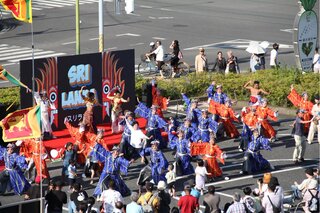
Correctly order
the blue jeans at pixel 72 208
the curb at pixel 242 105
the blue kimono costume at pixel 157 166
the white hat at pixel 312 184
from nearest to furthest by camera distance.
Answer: the blue jeans at pixel 72 208 → the white hat at pixel 312 184 → the blue kimono costume at pixel 157 166 → the curb at pixel 242 105

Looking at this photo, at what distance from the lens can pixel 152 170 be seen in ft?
92.3

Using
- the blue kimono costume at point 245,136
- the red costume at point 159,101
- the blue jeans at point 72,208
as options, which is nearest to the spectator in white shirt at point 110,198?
the blue jeans at point 72,208

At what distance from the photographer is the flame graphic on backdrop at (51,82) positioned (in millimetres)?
33000

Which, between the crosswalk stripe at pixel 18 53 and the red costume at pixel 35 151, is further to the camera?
the crosswalk stripe at pixel 18 53

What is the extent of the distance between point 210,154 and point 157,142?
1.69 m

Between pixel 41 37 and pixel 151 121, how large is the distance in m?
19.4

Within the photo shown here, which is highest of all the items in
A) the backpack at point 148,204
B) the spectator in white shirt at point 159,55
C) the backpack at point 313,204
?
the spectator in white shirt at point 159,55

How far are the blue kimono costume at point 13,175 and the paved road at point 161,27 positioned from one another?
44.8 ft

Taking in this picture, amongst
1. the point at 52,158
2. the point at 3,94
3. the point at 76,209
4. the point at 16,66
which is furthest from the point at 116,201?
the point at 16,66

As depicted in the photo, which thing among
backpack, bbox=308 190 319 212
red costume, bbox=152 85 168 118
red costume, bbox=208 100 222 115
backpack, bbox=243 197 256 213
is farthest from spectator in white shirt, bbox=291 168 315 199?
red costume, bbox=152 85 168 118

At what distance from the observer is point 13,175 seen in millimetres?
27812

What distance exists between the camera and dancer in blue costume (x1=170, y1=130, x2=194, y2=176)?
1152 inches

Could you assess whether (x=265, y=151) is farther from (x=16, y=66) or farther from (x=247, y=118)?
(x=16, y=66)

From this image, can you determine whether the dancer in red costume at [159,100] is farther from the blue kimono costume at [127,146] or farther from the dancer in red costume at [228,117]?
the blue kimono costume at [127,146]
